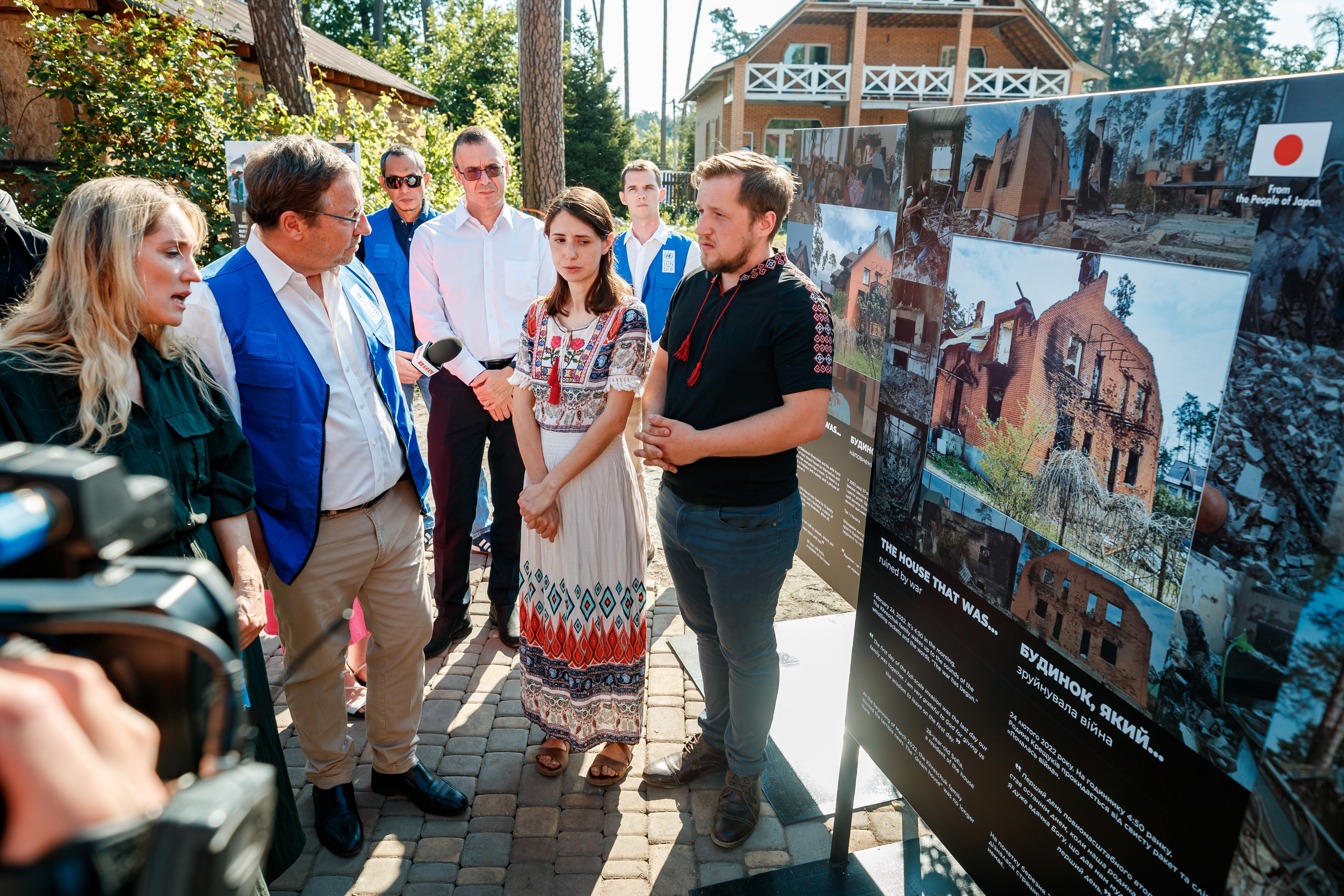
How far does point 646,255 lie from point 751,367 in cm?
296

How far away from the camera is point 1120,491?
5.19 feet

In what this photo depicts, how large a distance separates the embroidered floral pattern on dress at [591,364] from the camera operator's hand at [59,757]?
2360 mm

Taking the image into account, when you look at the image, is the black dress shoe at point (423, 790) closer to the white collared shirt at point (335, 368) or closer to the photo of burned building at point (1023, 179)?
the white collared shirt at point (335, 368)

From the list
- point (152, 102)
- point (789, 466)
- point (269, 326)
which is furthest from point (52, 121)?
point (789, 466)

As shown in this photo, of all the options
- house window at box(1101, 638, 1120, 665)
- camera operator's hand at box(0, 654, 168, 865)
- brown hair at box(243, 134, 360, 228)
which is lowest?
house window at box(1101, 638, 1120, 665)

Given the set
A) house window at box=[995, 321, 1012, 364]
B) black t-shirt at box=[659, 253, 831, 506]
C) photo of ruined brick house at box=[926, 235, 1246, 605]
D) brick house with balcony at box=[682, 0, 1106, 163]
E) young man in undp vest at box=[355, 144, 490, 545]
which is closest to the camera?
photo of ruined brick house at box=[926, 235, 1246, 605]

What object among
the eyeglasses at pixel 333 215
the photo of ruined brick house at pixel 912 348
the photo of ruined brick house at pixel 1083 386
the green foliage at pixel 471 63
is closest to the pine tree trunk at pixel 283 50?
the eyeglasses at pixel 333 215

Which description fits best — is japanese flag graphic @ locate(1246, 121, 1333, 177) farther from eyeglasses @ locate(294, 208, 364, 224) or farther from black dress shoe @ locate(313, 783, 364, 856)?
black dress shoe @ locate(313, 783, 364, 856)

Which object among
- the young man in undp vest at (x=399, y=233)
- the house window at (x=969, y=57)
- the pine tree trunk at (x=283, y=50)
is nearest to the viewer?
the young man in undp vest at (x=399, y=233)

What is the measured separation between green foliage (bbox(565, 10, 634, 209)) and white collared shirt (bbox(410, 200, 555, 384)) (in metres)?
20.8

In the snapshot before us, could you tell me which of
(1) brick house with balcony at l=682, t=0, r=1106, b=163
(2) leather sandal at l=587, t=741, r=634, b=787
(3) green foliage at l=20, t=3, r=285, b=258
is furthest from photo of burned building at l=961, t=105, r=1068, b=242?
(1) brick house with balcony at l=682, t=0, r=1106, b=163

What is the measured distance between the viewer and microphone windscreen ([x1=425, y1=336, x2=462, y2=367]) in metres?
3.54

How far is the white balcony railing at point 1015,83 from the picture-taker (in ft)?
87.4

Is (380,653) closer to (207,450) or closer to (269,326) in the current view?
(207,450)
